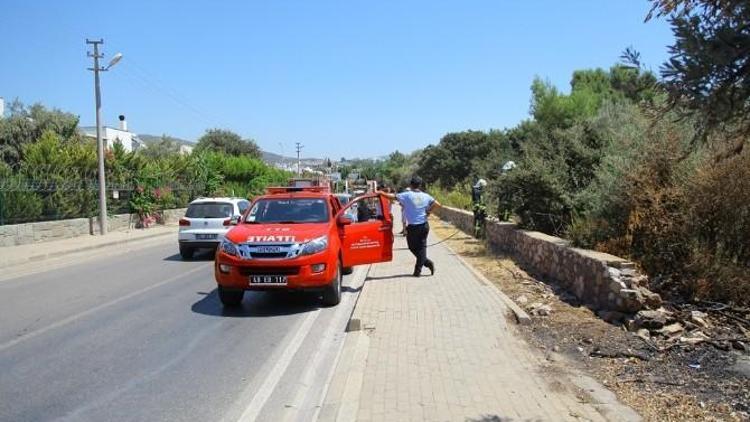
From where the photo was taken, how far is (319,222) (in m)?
10.2

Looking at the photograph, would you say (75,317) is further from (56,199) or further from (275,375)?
(56,199)

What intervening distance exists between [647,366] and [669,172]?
4555mm

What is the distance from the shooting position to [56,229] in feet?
75.1

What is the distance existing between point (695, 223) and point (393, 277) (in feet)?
17.5

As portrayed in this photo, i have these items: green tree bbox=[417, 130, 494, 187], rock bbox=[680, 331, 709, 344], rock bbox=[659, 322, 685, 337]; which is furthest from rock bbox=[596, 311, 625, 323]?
green tree bbox=[417, 130, 494, 187]

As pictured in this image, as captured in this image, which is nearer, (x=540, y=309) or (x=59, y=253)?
(x=540, y=309)

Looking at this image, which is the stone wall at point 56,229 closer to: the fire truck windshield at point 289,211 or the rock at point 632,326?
the fire truck windshield at point 289,211

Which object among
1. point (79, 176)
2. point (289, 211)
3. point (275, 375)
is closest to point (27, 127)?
point (79, 176)

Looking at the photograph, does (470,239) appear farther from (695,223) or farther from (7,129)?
(7,129)

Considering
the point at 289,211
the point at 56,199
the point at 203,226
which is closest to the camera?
the point at 289,211

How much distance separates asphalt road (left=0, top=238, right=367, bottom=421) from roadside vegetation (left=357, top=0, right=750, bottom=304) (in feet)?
11.5

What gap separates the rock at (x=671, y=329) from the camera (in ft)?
23.3

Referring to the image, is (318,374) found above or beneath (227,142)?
beneath

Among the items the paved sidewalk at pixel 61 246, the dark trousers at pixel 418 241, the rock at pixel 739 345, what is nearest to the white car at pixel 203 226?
the paved sidewalk at pixel 61 246
